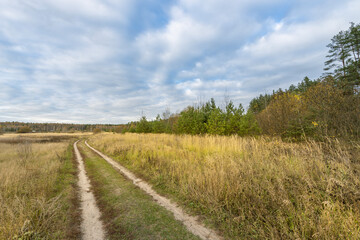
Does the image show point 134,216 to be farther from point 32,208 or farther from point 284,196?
point 284,196

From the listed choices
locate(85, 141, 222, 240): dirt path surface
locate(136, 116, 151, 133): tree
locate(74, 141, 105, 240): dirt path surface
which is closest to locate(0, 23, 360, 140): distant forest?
locate(85, 141, 222, 240): dirt path surface

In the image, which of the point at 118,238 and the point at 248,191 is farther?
the point at 248,191

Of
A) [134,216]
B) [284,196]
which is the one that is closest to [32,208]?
[134,216]

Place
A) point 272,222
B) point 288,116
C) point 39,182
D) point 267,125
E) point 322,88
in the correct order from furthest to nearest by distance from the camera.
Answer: point 267,125 < point 288,116 < point 322,88 < point 39,182 < point 272,222

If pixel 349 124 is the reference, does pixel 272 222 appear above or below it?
below

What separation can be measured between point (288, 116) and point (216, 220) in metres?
11.8

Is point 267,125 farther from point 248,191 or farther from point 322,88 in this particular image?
point 248,191

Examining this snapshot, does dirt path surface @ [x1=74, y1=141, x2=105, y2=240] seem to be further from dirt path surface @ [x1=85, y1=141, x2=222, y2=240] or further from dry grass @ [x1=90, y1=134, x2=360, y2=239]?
dry grass @ [x1=90, y1=134, x2=360, y2=239]

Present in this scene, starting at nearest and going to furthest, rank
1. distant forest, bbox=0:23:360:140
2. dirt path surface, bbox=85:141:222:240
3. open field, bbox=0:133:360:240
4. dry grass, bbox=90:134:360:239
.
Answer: dry grass, bbox=90:134:360:239, open field, bbox=0:133:360:240, dirt path surface, bbox=85:141:222:240, distant forest, bbox=0:23:360:140

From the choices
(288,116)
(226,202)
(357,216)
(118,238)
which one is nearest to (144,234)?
(118,238)

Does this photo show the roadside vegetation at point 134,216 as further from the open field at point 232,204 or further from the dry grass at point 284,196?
the dry grass at point 284,196

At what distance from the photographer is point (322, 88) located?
28.0 feet

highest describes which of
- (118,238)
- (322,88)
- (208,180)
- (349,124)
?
(322,88)

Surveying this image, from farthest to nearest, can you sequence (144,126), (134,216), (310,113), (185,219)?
(144,126), (310,113), (134,216), (185,219)
